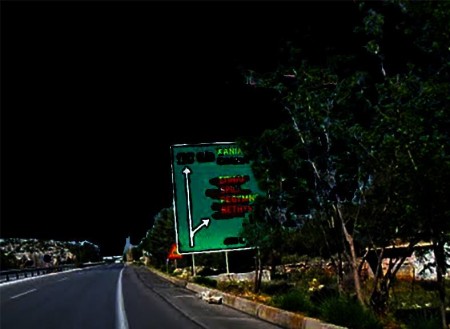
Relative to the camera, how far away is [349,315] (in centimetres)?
827

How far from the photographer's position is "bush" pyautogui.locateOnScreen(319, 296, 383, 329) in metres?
7.95

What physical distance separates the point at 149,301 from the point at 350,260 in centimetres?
908

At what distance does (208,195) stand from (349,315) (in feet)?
45.0

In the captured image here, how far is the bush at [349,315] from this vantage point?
7.95 meters

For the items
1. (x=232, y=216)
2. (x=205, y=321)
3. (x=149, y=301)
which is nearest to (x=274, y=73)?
(x=205, y=321)

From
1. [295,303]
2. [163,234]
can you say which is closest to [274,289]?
[295,303]

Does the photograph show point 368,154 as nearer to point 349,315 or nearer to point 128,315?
point 349,315

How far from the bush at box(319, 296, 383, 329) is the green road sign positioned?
484 inches

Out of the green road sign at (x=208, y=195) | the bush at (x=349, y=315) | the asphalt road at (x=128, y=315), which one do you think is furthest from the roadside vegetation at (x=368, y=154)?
the green road sign at (x=208, y=195)

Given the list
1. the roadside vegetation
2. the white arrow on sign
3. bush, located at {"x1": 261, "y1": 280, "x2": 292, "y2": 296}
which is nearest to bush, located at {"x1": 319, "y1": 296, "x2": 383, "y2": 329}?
the roadside vegetation

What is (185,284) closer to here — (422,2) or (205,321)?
(205,321)

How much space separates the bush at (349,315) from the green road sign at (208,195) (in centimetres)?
1229

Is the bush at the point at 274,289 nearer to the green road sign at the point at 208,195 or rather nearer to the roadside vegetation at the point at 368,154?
the green road sign at the point at 208,195

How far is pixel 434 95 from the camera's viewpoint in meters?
6.51
